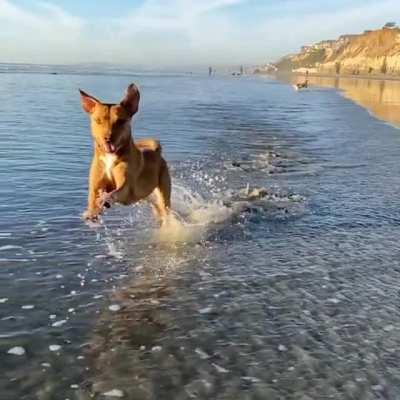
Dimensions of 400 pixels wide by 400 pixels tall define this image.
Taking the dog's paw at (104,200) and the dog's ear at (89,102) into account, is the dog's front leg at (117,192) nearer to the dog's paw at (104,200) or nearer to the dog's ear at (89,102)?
the dog's paw at (104,200)

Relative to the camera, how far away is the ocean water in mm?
4684

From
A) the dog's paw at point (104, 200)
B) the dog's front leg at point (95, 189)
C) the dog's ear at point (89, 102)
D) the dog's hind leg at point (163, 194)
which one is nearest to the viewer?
the dog's ear at point (89, 102)

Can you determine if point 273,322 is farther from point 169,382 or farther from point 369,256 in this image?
point 369,256

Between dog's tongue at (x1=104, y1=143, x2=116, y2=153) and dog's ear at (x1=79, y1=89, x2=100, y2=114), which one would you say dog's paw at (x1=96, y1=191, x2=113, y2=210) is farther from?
dog's ear at (x1=79, y1=89, x2=100, y2=114)

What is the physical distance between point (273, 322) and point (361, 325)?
2.79 ft

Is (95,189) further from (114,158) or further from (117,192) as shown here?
(114,158)

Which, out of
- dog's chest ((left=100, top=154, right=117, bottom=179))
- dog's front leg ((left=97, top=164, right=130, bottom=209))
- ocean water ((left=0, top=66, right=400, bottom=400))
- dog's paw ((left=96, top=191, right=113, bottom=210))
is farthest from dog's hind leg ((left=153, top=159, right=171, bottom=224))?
dog's paw ((left=96, top=191, right=113, bottom=210))

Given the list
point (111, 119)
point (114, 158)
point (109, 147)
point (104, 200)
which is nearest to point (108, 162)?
point (114, 158)

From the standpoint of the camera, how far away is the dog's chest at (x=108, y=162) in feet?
22.3

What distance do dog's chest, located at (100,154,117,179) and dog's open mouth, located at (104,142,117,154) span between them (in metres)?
0.11

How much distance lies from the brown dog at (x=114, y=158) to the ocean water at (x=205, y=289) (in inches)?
33.0

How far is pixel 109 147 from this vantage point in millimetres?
6598

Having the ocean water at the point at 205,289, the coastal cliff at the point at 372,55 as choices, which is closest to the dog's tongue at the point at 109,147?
the ocean water at the point at 205,289

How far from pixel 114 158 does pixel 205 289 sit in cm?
184
